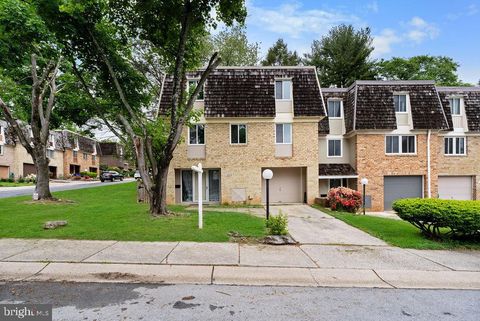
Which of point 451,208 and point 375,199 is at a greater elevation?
point 451,208

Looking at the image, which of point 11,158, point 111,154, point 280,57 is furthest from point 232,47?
point 111,154

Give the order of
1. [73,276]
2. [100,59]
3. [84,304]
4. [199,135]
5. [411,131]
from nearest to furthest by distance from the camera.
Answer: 1. [84,304]
2. [73,276]
3. [100,59]
4. [199,135]
5. [411,131]

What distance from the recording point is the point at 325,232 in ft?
33.9

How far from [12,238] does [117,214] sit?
3.85m

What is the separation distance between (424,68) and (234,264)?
130 feet

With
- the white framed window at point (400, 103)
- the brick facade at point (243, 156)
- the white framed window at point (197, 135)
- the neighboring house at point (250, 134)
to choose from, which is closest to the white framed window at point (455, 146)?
the white framed window at point (400, 103)

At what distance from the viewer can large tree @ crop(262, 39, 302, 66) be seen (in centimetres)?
3734

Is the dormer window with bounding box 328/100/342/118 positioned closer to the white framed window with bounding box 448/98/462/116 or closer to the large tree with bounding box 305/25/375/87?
the white framed window with bounding box 448/98/462/116

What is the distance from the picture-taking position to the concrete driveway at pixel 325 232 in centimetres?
896

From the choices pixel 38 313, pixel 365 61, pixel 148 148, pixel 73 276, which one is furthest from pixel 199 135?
pixel 365 61

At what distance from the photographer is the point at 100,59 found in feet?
39.6

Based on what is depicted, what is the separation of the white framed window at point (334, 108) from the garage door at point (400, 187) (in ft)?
18.1

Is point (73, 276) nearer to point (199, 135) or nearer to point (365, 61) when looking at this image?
point (199, 135)

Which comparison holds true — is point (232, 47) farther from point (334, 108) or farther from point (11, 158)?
point (11, 158)
